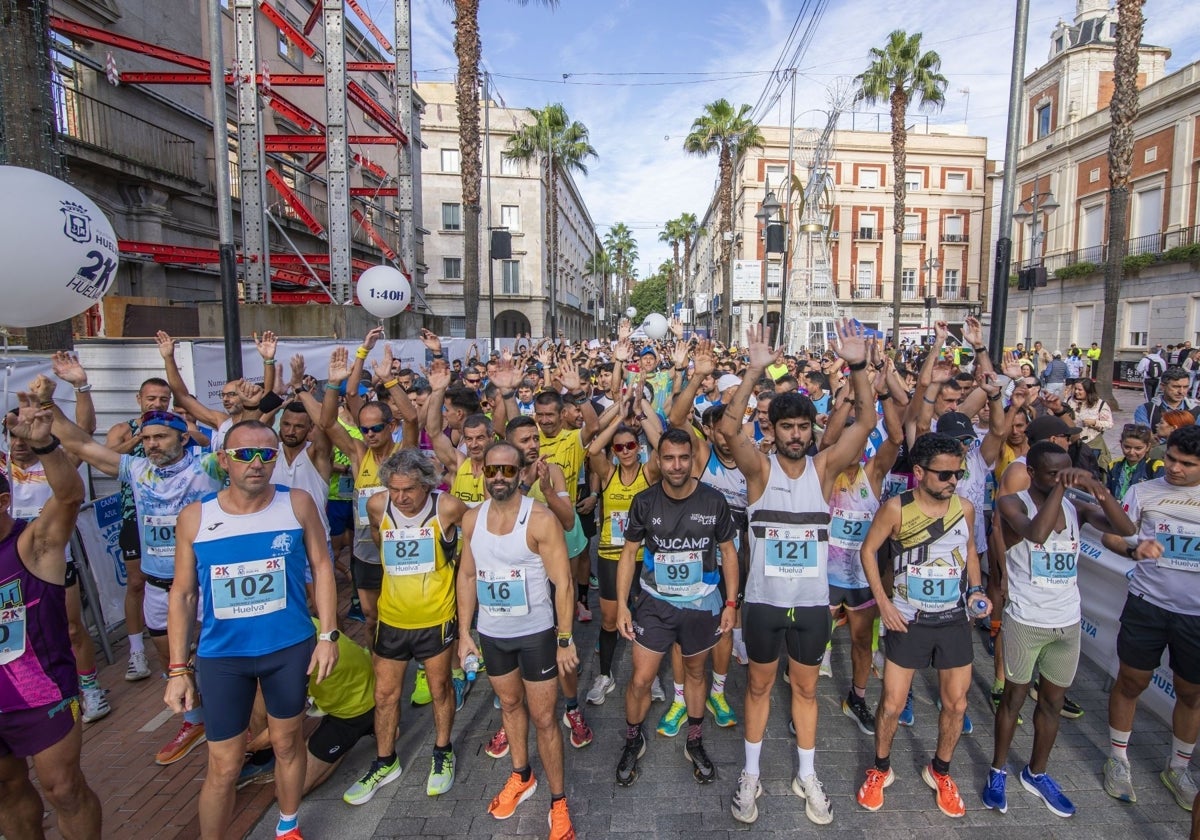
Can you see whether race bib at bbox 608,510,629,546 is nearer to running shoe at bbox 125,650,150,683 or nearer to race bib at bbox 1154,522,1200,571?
race bib at bbox 1154,522,1200,571

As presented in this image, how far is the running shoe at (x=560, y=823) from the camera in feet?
10.7

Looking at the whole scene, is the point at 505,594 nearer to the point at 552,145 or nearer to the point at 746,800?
the point at 746,800

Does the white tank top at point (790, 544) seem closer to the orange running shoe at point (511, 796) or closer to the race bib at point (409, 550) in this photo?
the orange running shoe at point (511, 796)

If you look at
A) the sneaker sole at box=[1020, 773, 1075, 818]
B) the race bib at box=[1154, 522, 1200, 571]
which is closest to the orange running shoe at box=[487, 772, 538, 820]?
the sneaker sole at box=[1020, 773, 1075, 818]

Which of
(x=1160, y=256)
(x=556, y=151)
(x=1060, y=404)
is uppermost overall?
(x=556, y=151)

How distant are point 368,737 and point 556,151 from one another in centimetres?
3385

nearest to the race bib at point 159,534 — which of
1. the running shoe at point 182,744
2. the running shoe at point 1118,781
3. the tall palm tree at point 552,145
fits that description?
the running shoe at point 182,744

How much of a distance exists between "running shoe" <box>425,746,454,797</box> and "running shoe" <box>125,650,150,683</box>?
8.90 ft

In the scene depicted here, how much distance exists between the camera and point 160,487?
4422 millimetres

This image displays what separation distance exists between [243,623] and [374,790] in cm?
133

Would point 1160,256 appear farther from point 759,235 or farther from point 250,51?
point 250,51

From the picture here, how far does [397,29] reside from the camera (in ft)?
56.1

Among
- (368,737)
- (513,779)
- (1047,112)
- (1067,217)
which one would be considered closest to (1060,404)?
(513,779)

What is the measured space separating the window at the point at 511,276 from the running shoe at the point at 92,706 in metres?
→ 38.7
